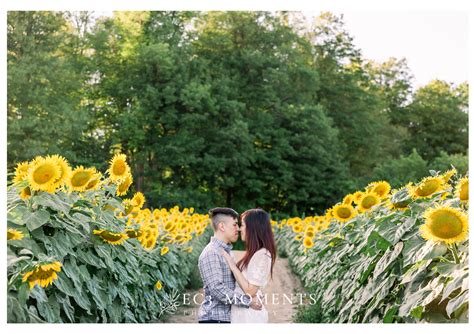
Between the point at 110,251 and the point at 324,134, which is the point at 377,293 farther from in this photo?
the point at 324,134

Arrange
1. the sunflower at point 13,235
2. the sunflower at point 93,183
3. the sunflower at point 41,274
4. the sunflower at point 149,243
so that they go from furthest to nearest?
1. the sunflower at point 149,243
2. the sunflower at point 93,183
3. the sunflower at point 13,235
4. the sunflower at point 41,274

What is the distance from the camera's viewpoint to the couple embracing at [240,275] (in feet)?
10.9

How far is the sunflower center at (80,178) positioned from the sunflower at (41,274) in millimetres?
885

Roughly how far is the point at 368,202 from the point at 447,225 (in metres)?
1.82

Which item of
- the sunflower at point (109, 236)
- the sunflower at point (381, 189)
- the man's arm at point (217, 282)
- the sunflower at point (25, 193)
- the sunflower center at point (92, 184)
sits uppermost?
the sunflower center at point (92, 184)

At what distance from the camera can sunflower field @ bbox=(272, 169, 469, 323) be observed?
2.68m

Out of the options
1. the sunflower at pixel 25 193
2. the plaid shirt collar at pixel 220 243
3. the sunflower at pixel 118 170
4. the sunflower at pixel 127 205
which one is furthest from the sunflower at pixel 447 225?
the sunflower at pixel 127 205

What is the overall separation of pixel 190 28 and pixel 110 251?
16.1 metres

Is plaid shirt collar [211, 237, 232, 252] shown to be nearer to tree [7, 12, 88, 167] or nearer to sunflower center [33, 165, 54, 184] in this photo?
sunflower center [33, 165, 54, 184]

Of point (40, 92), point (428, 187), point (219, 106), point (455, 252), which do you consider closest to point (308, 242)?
point (428, 187)

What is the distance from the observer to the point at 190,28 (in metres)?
19.2

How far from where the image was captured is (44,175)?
3.11 m

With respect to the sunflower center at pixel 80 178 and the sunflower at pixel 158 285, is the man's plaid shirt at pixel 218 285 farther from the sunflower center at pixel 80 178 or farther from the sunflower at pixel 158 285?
the sunflower at pixel 158 285

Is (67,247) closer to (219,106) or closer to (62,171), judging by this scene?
(62,171)
